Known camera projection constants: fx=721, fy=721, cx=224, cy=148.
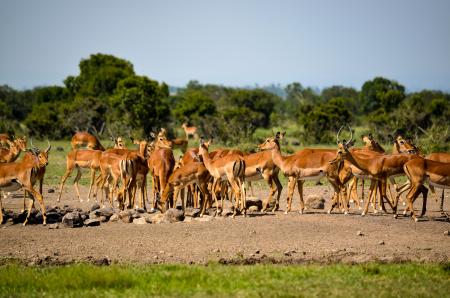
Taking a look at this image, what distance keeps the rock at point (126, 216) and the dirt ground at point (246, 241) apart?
0.15 meters

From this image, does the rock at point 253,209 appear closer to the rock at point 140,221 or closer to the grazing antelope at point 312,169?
the grazing antelope at point 312,169

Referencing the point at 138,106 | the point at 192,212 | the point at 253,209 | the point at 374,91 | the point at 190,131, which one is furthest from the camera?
the point at 374,91

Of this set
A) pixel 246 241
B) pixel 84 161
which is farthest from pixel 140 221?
pixel 84 161

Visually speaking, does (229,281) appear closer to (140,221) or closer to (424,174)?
(140,221)

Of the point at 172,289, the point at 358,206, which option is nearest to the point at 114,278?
the point at 172,289

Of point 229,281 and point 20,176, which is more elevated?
point 20,176

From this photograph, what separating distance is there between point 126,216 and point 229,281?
18.4 ft

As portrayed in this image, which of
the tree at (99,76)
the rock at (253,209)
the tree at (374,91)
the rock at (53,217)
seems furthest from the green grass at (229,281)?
the tree at (374,91)

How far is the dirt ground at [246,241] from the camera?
41.7 feet

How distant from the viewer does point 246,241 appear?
13781 millimetres

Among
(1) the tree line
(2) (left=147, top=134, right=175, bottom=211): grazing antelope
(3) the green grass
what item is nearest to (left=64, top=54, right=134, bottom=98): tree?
(1) the tree line

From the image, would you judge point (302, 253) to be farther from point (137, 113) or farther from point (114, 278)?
point (137, 113)

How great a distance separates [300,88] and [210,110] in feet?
132

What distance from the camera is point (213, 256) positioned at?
504 inches
